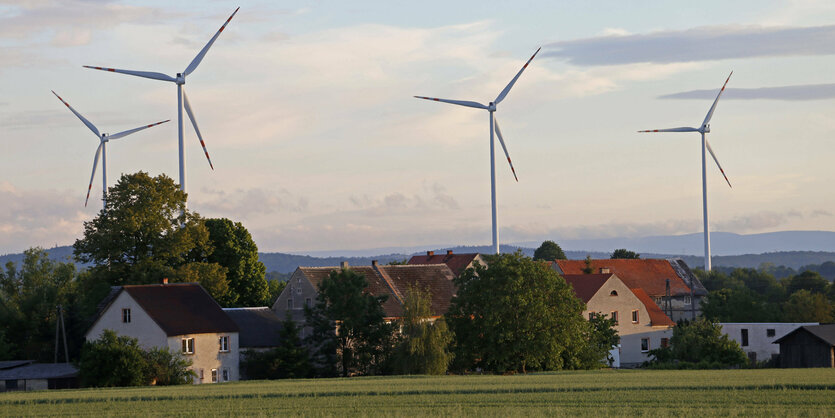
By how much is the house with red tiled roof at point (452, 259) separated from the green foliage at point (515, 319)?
28.3 metres

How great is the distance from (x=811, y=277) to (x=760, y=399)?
11169 centimetres

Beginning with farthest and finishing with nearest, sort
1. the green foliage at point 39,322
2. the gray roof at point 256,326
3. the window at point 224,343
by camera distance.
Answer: the green foliage at point 39,322 < the gray roof at point 256,326 < the window at point 224,343

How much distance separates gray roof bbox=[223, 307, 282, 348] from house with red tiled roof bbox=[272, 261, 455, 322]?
171cm

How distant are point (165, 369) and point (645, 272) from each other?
238 feet

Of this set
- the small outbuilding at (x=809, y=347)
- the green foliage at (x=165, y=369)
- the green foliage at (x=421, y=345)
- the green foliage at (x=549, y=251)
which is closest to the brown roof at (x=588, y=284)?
the small outbuilding at (x=809, y=347)

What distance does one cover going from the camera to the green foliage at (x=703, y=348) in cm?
8700

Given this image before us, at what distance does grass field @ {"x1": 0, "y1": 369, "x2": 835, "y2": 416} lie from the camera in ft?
136

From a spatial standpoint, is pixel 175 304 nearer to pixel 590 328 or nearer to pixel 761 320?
pixel 590 328

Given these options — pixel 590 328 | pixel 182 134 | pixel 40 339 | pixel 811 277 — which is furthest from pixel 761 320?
pixel 40 339

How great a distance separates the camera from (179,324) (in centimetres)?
8319

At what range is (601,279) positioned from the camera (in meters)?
102

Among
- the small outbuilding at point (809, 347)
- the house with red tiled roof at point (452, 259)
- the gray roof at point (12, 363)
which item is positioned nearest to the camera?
the gray roof at point (12, 363)

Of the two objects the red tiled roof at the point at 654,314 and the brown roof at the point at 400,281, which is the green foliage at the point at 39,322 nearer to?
the brown roof at the point at 400,281

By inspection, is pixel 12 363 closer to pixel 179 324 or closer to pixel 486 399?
pixel 179 324
